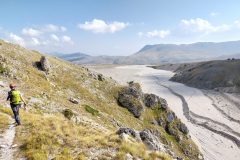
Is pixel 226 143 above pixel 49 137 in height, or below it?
below

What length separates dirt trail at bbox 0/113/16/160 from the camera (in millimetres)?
20391

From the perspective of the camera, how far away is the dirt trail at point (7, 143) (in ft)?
66.9

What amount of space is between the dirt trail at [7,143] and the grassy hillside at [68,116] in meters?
0.43

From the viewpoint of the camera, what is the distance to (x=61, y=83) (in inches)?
2126

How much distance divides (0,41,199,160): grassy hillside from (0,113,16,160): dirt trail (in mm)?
430

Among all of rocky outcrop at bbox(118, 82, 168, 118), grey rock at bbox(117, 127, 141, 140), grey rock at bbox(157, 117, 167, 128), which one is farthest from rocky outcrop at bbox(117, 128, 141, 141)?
grey rock at bbox(157, 117, 167, 128)

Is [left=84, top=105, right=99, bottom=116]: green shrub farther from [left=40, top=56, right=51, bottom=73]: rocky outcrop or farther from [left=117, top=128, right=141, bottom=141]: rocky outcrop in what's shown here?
[left=117, top=128, right=141, bottom=141]: rocky outcrop

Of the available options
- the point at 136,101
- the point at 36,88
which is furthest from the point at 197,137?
the point at 36,88

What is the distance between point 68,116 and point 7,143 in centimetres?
1573

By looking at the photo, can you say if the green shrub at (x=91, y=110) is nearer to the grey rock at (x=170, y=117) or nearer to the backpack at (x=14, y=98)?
the grey rock at (x=170, y=117)

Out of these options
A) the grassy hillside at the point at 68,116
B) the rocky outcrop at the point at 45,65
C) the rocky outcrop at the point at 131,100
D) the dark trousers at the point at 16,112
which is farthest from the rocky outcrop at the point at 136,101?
the dark trousers at the point at 16,112

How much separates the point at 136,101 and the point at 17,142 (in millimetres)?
38963

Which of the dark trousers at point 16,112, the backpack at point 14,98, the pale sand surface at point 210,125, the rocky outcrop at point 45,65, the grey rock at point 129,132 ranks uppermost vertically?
the rocky outcrop at point 45,65

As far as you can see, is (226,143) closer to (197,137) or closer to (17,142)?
(197,137)
